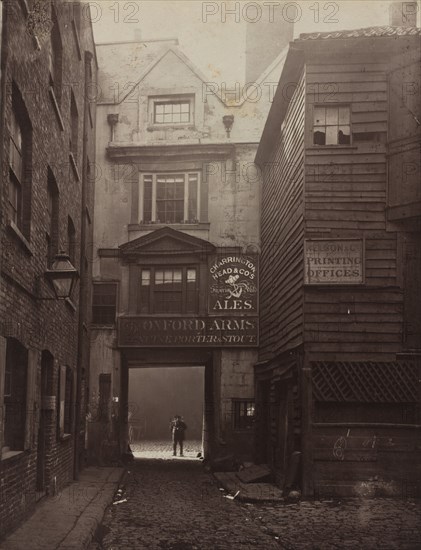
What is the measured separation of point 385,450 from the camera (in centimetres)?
1364

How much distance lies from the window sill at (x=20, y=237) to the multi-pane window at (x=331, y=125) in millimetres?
7047

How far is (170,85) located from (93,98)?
2538 millimetres

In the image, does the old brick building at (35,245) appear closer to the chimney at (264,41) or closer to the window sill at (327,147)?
the window sill at (327,147)

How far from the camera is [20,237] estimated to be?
9227mm

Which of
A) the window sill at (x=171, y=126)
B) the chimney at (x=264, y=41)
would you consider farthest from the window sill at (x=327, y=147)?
the chimney at (x=264, y=41)

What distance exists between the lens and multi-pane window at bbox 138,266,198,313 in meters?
22.0

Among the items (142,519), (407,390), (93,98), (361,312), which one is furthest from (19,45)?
(93,98)

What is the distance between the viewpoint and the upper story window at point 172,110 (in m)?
22.9

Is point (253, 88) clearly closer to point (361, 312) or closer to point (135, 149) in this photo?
point (135, 149)

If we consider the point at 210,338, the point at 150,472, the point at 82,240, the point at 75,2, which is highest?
the point at 75,2

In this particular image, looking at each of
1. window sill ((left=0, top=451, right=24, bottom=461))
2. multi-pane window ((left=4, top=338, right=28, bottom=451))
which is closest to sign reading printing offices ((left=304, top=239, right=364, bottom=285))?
multi-pane window ((left=4, top=338, right=28, bottom=451))

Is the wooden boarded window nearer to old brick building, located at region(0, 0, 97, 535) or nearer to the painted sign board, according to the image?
old brick building, located at region(0, 0, 97, 535)

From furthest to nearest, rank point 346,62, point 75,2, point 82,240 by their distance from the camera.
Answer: point 82,240 < point 75,2 < point 346,62

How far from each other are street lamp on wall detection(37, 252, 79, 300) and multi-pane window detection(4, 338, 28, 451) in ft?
4.63
